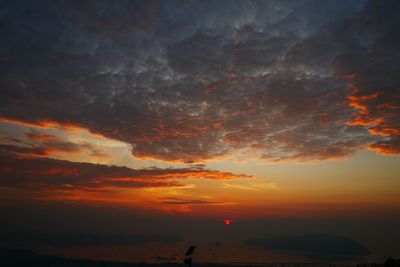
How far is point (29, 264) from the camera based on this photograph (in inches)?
7761

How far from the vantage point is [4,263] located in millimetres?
196750

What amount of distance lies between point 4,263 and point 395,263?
24191 centimetres

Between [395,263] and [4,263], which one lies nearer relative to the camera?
[395,263]

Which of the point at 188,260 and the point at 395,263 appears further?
the point at 395,263

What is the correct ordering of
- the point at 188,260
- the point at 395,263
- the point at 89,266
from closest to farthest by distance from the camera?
the point at 188,260, the point at 395,263, the point at 89,266

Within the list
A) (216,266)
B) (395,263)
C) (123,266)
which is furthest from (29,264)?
(395,263)

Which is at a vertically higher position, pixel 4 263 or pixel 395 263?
pixel 395 263

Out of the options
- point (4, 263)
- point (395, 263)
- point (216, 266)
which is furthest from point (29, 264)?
point (395, 263)

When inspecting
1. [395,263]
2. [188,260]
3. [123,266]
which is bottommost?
[123,266]

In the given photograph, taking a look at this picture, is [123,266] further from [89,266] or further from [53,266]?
[53,266]

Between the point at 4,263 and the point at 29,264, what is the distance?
1769cm

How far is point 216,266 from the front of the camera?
198875 millimetres

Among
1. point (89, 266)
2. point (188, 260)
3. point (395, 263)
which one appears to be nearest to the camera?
point (188, 260)

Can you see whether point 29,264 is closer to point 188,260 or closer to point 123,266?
point 123,266
